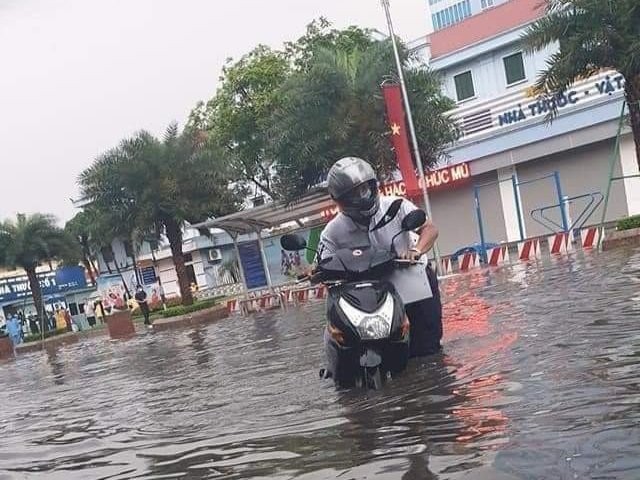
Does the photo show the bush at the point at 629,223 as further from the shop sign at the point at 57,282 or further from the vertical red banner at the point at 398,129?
the shop sign at the point at 57,282

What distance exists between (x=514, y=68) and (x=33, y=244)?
22.7 m

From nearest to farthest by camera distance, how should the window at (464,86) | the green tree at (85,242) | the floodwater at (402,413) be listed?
1. the floodwater at (402,413)
2. the window at (464,86)
3. the green tree at (85,242)

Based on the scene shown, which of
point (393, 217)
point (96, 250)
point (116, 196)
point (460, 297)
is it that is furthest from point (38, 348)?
point (96, 250)

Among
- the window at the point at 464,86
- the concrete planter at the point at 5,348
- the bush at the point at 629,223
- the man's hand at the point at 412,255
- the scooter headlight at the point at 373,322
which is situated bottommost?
the concrete planter at the point at 5,348

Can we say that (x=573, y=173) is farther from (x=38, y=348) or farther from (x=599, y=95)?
(x=38, y=348)

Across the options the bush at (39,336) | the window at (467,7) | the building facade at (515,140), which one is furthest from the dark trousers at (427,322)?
the window at (467,7)

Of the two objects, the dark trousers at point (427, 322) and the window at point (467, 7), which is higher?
the window at point (467, 7)

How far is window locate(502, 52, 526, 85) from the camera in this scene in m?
35.7

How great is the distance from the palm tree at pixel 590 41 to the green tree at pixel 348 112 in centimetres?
904

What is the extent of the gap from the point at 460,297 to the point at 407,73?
15.4 metres

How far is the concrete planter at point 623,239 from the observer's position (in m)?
17.7

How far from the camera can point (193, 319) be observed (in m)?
26.6

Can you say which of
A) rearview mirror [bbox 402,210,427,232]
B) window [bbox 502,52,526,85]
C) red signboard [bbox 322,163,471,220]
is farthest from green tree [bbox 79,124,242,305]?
rearview mirror [bbox 402,210,427,232]

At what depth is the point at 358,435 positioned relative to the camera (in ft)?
15.8
